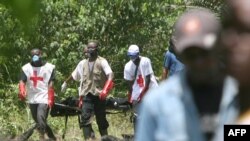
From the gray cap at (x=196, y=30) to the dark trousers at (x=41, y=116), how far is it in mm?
11385

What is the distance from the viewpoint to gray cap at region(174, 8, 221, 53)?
233 cm

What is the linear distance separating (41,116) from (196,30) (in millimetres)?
11502

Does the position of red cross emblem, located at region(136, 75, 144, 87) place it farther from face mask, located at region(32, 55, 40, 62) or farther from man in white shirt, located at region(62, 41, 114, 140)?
face mask, located at region(32, 55, 40, 62)

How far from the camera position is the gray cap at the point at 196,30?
233 centimetres

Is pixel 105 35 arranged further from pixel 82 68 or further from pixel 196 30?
pixel 196 30

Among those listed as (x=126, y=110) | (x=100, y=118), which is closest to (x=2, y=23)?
(x=100, y=118)

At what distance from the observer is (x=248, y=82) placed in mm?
1886

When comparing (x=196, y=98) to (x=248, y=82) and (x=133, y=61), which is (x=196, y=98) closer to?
(x=248, y=82)

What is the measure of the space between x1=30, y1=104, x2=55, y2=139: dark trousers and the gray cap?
1138 cm

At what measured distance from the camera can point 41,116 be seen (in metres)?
13.8

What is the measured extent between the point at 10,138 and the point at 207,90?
11.3 m

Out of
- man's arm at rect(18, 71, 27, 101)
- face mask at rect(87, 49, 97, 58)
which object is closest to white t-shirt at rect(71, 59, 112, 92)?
face mask at rect(87, 49, 97, 58)

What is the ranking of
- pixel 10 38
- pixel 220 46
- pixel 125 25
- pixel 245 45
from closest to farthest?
1. pixel 245 45
2. pixel 220 46
3. pixel 10 38
4. pixel 125 25

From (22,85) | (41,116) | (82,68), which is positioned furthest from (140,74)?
(22,85)
